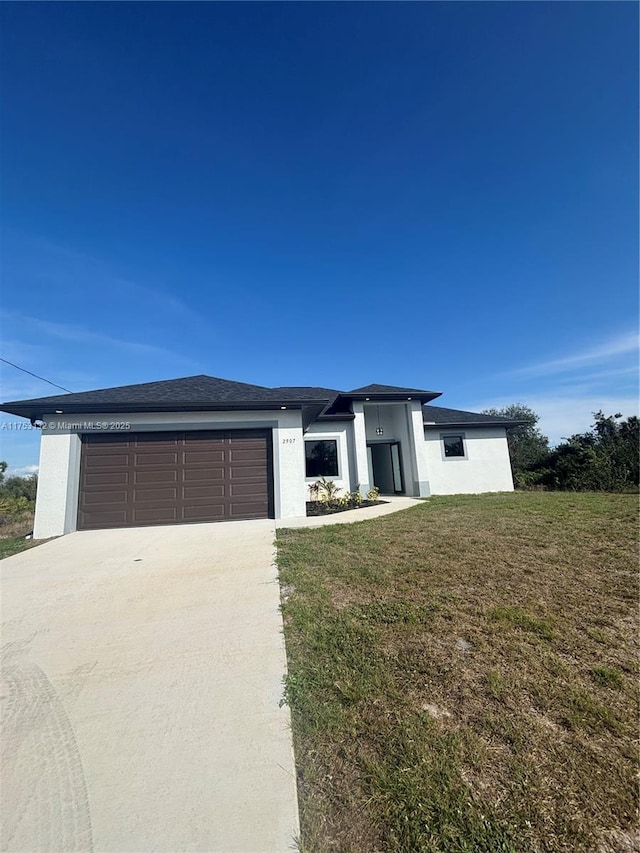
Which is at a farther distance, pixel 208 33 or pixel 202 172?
pixel 202 172

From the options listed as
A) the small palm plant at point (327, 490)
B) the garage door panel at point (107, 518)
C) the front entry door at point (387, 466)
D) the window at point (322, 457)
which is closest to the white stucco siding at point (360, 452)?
the window at point (322, 457)

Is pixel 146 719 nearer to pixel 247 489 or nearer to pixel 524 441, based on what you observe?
pixel 247 489

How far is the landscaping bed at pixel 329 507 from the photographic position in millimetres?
11023

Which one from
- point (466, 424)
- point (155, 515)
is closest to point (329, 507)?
point (155, 515)

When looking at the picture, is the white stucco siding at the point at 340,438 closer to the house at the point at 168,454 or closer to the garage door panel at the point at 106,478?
the house at the point at 168,454

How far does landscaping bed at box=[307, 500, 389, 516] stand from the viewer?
11.0m

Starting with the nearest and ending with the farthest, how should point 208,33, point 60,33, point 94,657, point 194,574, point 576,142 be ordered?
point 94,657
point 194,574
point 60,33
point 208,33
point 576,142

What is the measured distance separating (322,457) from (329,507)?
3051mm

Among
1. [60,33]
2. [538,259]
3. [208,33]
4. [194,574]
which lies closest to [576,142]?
[538,259]

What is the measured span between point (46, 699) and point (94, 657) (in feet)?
1.73

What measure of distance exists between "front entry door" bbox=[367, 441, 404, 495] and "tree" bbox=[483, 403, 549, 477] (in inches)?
230

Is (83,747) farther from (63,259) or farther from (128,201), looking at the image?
(63,259)

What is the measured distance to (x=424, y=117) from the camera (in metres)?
8.48

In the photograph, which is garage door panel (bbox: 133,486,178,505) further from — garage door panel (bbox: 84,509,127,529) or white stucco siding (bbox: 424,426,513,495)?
white stucco siding (bbox: 424,426,513,495)
